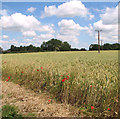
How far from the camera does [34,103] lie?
3520 millimetres

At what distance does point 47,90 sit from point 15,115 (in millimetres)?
1572

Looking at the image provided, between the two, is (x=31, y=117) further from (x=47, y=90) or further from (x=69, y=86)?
(x=47, y=90)

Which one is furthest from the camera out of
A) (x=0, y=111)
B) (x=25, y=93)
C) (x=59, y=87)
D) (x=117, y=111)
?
(x=25, y=93)

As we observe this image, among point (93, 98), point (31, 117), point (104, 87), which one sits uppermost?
point (104, 87)

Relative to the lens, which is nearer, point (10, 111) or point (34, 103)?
point (10, 111)

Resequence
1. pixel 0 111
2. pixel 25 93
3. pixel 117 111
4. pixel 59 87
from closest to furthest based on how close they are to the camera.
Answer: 1. pixel 117 111
2. pixel 0 111
3. pixel 59 87
4. pixel 25 93

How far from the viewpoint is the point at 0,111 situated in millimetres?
3100

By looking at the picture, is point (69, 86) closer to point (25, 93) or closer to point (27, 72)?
point (25, 93)

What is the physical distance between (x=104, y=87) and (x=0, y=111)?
2.49 meters

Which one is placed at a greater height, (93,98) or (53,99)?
(93,98)

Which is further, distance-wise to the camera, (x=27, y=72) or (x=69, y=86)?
(x=27, y=72)

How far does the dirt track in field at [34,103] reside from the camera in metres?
3.04

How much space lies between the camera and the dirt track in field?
3.04m

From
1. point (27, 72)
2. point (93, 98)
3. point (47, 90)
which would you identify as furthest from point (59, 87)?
point (27, 72)
